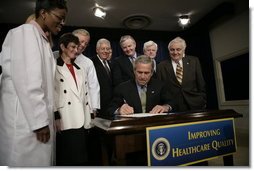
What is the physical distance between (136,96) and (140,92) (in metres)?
0.04

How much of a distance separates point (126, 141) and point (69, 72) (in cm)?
55

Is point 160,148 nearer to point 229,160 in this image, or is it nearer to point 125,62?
point 229,160

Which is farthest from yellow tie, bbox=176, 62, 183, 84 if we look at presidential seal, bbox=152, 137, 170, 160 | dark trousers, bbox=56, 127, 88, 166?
dark trousers, bbox=56, 127, 88, 166

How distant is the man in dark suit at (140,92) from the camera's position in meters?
1.40

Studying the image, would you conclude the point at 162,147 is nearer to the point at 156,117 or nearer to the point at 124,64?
the point at 156,117

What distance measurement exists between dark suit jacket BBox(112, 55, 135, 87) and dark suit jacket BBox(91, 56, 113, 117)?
0.16 ft

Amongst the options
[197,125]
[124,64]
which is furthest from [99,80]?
[197,125]

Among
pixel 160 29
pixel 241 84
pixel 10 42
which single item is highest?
pixel 160 29

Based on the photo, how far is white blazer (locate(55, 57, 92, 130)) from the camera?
119cm

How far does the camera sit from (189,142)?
1.12 metres

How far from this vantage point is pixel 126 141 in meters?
1.00

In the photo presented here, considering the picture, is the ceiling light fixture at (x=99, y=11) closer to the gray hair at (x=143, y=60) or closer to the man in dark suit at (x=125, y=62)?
the man in dark suit at (x=125, y=62)

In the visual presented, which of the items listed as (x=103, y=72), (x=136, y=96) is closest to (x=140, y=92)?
(x=136, y=96)

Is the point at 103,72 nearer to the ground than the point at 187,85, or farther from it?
farther from it
